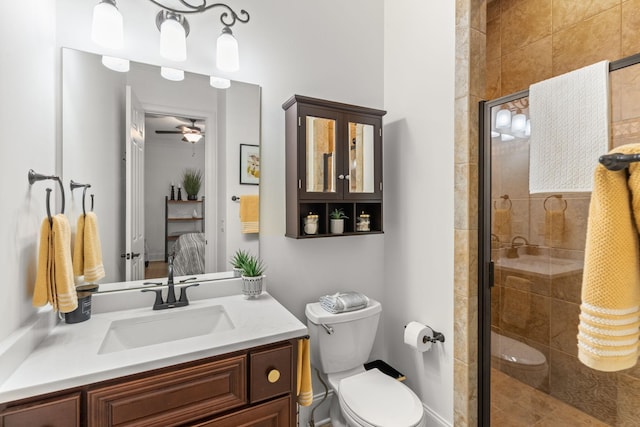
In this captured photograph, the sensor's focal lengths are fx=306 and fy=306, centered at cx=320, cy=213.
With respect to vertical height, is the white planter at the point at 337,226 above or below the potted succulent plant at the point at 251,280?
above

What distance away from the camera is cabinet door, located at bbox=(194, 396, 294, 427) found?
1041 mm

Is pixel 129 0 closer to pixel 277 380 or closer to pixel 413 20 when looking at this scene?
pixel 413 20

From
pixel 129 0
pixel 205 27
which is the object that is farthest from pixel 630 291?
pixel 129 0

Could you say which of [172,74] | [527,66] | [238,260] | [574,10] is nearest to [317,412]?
[238,260]

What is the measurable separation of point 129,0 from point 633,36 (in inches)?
99.9

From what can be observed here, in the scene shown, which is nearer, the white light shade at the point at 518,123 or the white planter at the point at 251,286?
the white light shade at the point at 518,123

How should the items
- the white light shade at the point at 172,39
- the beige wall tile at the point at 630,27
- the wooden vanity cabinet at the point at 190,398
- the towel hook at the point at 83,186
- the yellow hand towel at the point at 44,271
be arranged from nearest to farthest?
1. the wooden vanity cabinet at the point at 190,398
2. the yellow hand towel at the point at 44,271
3. the towel hook at the point at 83,186
4. the white light shade at the point at 172,39
5. the beige wall tile at the point at 630,27

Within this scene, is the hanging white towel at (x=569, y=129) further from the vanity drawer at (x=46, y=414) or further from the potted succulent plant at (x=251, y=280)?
the vanity drawer at (x=46, y=414)

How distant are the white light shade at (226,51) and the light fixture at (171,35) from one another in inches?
6.2

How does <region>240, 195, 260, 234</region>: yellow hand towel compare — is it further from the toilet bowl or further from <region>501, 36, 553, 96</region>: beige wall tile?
<region>501, 36, 553, 96</region>: beige wall tile

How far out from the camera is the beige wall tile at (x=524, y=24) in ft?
6.66

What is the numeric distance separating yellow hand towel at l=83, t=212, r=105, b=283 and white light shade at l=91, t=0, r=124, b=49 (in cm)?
73

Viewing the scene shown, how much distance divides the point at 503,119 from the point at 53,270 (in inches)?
75.9


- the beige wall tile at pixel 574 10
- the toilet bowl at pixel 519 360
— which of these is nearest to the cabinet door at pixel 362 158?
the toilet bowl at pixel 519 360
